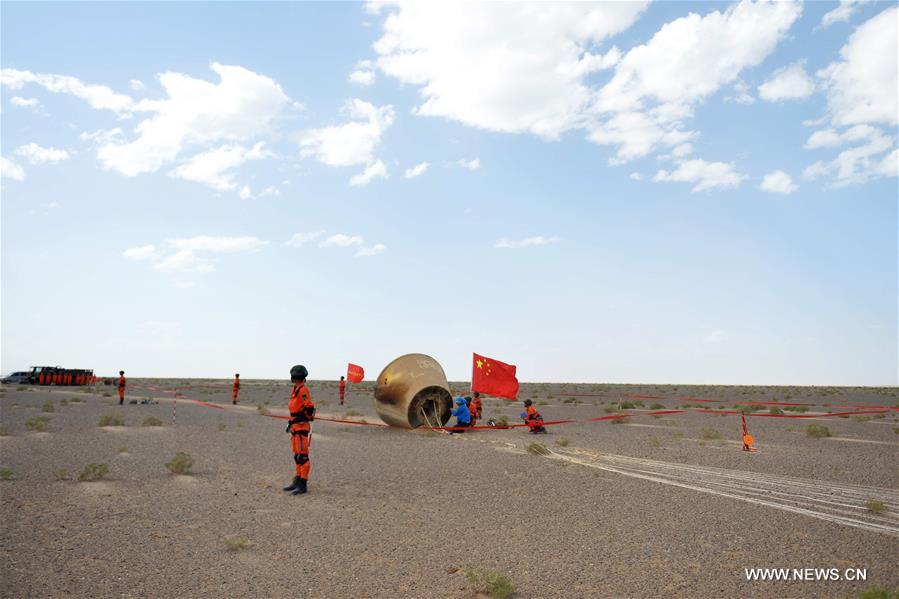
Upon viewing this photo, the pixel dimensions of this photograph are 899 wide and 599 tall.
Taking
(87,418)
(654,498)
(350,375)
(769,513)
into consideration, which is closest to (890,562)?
(769,513)

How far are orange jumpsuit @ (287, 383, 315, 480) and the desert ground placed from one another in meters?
0.55

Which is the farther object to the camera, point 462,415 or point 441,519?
point 462,415

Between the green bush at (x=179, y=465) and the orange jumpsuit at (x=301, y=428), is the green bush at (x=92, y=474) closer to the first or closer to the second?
the green bush at (x=179, y=465)

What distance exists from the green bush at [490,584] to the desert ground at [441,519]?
100mm

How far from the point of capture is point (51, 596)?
5.30 meters

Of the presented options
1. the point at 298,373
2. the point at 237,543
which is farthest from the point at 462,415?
the point at 237,543

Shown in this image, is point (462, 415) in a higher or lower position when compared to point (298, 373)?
lower

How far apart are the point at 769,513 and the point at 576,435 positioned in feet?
31.6

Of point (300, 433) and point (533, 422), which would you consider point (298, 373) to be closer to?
point (300, 433)

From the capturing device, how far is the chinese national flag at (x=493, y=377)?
1809 centimetres

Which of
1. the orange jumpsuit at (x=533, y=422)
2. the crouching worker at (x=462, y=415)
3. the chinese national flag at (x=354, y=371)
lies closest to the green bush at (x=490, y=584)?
the orange jumpsuit at (x=533, y=422)

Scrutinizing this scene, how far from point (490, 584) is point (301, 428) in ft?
17.1

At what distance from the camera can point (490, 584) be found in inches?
208

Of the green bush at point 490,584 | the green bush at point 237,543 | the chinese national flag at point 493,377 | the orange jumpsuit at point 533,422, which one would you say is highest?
the chinese national flag at point 493,377
